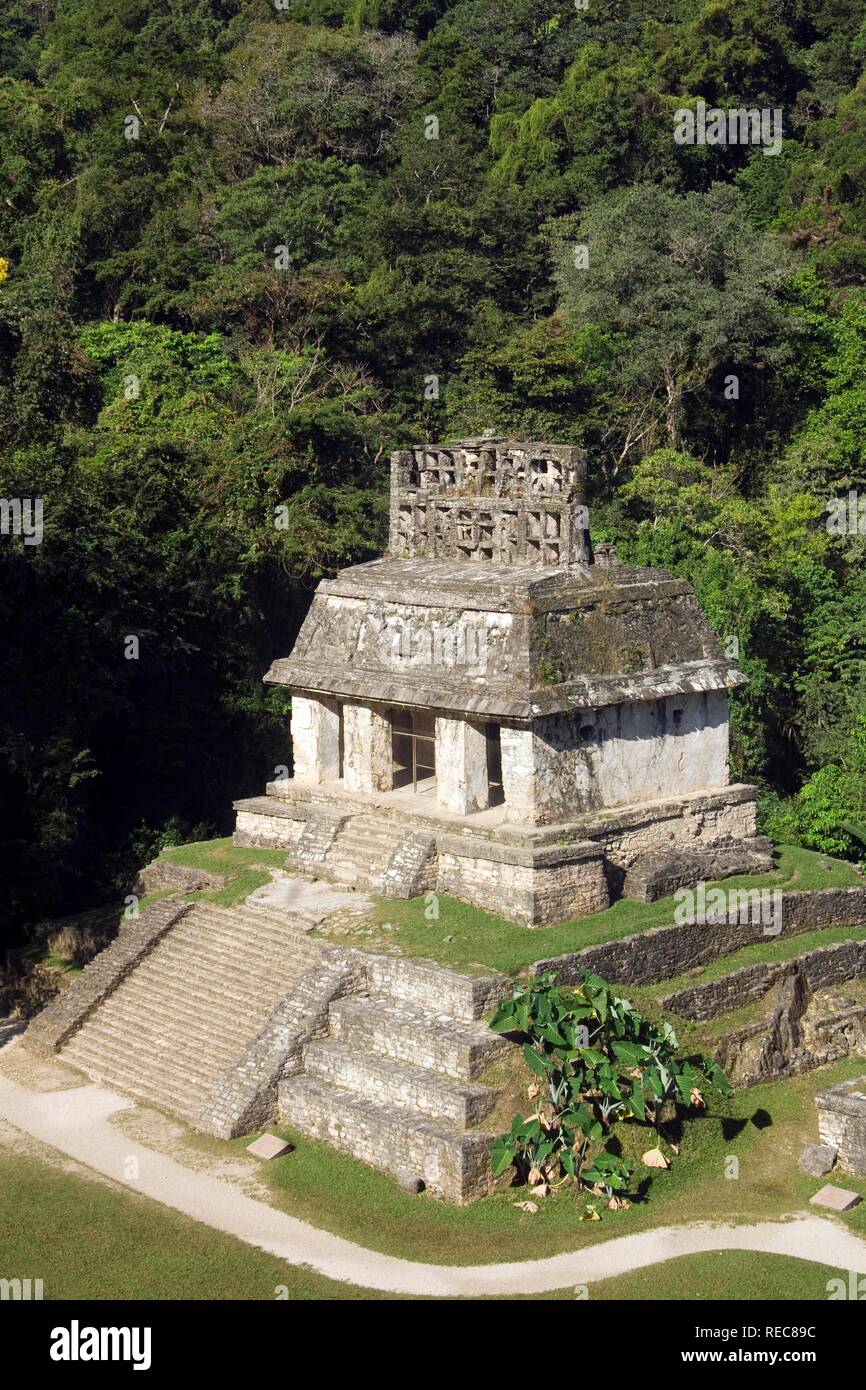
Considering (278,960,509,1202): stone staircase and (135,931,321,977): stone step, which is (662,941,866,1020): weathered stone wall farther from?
(135,931,321,977): stone step

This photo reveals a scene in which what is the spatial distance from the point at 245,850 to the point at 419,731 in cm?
292

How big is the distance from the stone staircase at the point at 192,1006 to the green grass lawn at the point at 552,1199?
1.42 meters

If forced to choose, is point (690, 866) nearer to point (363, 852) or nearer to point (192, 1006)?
point (363, 852)

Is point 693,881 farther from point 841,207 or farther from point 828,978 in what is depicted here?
point 841,207

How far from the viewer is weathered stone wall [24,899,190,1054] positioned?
2352cm

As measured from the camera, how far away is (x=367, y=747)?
84.1 ft

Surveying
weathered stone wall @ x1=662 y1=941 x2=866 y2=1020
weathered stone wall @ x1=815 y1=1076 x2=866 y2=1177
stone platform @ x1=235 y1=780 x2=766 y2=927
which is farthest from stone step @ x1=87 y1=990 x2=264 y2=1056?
weathered stone wall @ x1=815 y1=1076 x2=866 y2=1177

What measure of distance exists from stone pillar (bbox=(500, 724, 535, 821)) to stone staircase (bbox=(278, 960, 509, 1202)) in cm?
280

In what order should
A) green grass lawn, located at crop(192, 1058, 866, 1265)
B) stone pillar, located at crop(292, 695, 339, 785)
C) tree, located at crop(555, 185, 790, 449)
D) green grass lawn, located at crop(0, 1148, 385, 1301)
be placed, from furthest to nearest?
tree, located at crop(555, 185, 790, 449) → stone pillar, located at crop(292, 695, 339, 785) → green grass lawn, located at crop(192, 1058, 866, 1265) → green grass lawn, located at crop(0, 1148, 385, 1301)

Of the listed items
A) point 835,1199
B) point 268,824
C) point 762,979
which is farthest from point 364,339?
point 835,1199

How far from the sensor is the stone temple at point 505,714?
922 inches

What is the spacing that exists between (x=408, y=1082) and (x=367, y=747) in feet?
20.9

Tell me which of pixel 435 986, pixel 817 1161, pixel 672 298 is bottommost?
pixel 817 1161

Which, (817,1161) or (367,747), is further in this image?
(367,747)
